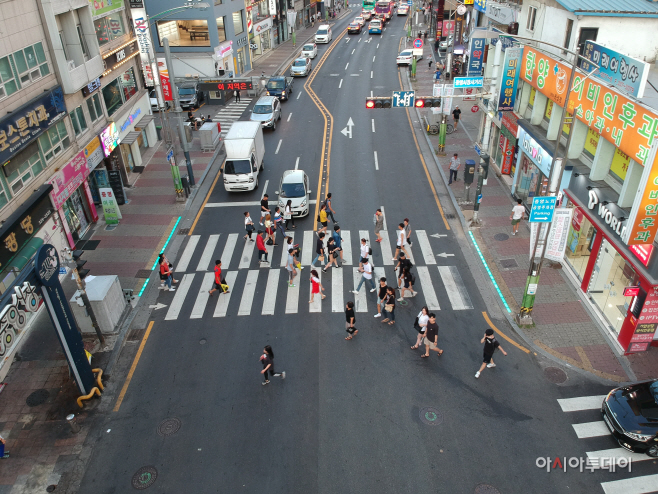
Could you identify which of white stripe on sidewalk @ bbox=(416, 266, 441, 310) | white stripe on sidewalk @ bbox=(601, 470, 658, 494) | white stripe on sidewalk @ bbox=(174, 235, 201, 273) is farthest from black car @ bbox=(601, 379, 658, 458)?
white stripe on sidewalk @ bbox=(174, 235, 201, 273)

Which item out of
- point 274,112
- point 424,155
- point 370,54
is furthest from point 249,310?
point 370,54

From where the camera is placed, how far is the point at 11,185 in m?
17.3

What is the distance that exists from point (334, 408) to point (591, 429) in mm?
6901

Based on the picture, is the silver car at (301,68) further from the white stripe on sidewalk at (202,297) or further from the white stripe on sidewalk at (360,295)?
the white stripe on sidewalk at (360,295)

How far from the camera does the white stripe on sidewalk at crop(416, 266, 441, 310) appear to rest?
58.5 feet

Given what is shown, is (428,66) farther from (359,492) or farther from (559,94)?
(359,492)

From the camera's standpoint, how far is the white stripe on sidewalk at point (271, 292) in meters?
17.7

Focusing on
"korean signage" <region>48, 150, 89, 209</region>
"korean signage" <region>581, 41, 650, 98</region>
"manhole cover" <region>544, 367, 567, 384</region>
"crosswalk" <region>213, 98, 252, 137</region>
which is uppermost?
"korean signage" <region>581, 41, 650, 98</region>

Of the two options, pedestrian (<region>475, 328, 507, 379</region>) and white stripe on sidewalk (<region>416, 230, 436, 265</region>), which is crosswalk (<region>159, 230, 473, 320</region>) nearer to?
white stripe on sidewalk (<region>416, 230, 436, 265</region>)

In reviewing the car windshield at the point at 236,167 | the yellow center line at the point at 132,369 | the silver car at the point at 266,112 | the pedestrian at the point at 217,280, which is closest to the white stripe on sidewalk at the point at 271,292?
the pedestrian at the point at 217,280

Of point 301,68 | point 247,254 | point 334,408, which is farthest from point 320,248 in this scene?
point 301,68

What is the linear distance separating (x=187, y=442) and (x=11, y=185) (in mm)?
11738

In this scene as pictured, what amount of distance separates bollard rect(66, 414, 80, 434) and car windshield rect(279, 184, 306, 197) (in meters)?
13.6

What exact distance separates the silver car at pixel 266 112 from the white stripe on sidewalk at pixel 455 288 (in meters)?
20.7
